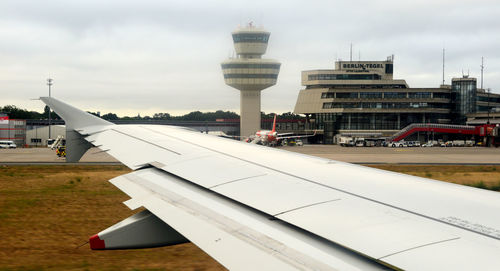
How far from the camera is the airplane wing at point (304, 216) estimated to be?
3.46m

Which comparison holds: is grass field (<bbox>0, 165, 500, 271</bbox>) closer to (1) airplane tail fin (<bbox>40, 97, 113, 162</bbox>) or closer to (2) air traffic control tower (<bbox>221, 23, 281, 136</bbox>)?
(1) airplane tail fin (<bbox>40, 97, 113, 162</bbox>)

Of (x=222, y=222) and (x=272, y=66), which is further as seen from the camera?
(x=272, y=66)

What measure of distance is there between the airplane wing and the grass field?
3303 mm

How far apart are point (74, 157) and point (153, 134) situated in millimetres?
2063

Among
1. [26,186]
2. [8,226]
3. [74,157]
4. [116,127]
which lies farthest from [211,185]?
[26,186]

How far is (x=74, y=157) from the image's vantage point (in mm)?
11219

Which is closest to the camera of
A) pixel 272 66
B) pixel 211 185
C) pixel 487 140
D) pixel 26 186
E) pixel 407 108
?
pixel 211 185

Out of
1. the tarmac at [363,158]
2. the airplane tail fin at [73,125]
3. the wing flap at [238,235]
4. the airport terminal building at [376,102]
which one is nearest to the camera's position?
the wing flap at [238,235]

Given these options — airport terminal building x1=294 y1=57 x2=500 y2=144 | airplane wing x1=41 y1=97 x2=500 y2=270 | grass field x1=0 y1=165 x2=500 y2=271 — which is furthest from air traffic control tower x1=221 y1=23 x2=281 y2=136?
airplane wing x1=41 y1=97 x2=500 y2=270

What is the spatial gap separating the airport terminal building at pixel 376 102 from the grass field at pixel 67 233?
104m

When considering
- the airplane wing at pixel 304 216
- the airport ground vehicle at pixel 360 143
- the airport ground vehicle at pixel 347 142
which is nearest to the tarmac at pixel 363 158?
the airport ground vehicle at pixel 347 142

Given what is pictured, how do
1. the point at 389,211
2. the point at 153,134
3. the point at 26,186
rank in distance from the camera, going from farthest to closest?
the point at 26,186
the point at 153,134
the point at 389,211

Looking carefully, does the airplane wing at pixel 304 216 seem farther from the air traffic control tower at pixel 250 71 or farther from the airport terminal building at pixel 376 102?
the air traffic control tower at pixel 250 71

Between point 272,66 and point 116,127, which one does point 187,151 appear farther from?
point 272,66
